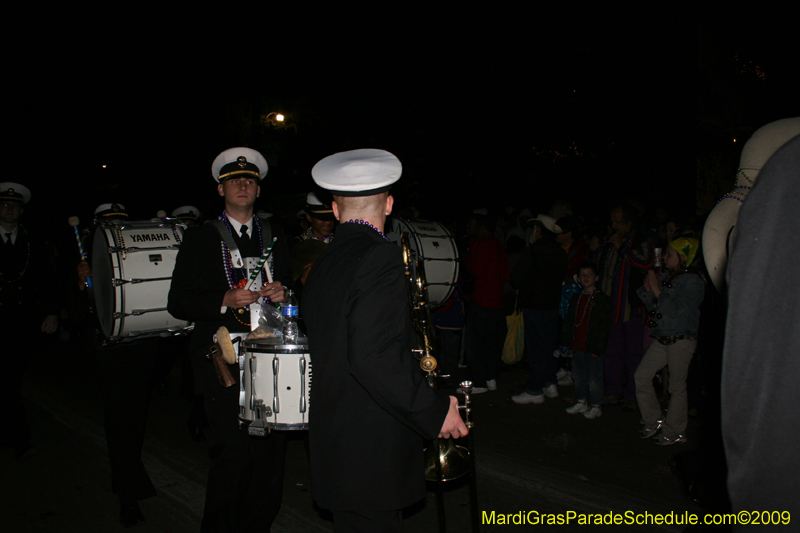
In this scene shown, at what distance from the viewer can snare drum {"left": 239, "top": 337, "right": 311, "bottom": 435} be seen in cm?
261

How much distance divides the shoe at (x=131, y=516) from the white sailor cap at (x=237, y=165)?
231 centimetres

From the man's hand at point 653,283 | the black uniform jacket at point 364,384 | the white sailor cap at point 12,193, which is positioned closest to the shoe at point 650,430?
the man's hand at point 653,283

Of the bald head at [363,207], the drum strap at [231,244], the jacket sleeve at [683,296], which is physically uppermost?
the bald head at [363,207]

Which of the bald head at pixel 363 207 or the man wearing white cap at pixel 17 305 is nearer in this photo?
the bald head at pixel 363 207

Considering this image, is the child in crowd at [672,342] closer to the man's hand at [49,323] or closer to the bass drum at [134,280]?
the bass drum at [134,280]

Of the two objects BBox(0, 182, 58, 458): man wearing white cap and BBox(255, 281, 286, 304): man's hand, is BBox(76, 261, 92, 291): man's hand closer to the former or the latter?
BBox(0, 182, 58, 458): man wearing white cap

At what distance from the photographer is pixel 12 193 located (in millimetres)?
4844

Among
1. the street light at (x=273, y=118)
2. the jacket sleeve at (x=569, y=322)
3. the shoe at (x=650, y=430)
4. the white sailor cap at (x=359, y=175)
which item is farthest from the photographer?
the street light at (x=273, y=118)

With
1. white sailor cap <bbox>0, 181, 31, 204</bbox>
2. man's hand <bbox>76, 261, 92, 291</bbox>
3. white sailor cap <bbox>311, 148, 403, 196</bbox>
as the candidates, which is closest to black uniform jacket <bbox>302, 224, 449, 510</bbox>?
white sailor cap <bbox>311, 148, 403, 196</bbox>

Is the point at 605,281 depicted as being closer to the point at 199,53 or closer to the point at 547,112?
the point at 547,112

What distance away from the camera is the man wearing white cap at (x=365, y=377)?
6.25ft

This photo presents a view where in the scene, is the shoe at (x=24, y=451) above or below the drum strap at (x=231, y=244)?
below

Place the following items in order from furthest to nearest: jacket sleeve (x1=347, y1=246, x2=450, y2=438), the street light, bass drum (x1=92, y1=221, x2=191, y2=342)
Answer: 1. the street light
2. bass drum (x1=92, y1=221, x2=191, y2=342)
3. jacket sleeve (x1=347, y1=246, x2=450, y2=438)

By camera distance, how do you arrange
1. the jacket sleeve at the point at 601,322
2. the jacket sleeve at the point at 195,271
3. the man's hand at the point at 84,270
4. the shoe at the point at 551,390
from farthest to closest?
1. the shoe at the point at 551,390
2. the jacket sleeve at the point at 601,322
3. the man's hand at the point at 84,270
4. the jacket sleeve at the point at 195,271
